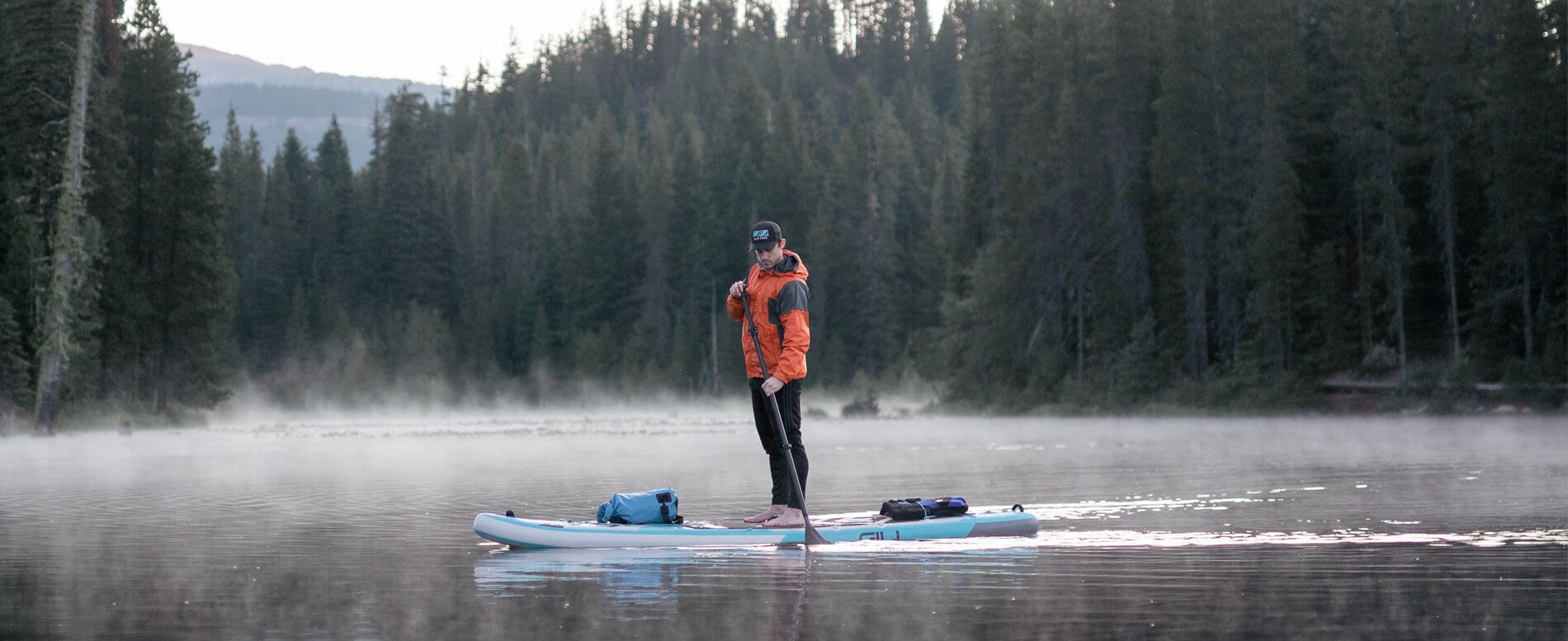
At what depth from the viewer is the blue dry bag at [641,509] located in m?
10.5

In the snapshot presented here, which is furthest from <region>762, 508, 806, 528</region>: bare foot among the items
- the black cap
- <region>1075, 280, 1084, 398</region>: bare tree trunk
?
<region>1075, 280, 1084, 398</region>: bare tree trunk

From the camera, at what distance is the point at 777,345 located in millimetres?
11102

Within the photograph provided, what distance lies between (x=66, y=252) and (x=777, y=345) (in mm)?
28112

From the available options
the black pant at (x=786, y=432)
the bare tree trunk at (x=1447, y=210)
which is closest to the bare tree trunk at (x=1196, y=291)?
the bare tree trunk at (x=1447, y=210)

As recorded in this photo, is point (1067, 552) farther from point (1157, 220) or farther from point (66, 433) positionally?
point (1157, 220)

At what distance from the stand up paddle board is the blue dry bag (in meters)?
0.14

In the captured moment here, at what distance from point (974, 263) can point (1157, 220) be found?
25.8 ft

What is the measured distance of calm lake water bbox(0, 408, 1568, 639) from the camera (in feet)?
22.2

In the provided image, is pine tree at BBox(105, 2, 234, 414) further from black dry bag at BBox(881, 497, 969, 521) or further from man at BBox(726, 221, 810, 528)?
black dry bag at BBox(881, 497, 969, 521)

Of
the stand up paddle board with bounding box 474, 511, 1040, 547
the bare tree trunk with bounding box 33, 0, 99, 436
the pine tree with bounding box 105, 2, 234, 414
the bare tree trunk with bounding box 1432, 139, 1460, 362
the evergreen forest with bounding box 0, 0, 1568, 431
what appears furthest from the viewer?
the pine tree with bounding box 105, 2, 234, 414

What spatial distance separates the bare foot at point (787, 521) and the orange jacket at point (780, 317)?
97 centimetres

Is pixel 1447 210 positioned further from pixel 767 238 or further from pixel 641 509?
pixel 641 509

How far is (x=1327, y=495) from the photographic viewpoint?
1398 centimetres

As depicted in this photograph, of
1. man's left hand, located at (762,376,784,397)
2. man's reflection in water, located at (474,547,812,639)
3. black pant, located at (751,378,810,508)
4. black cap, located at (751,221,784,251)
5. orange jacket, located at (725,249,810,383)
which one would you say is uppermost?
black cap, located at (751,221,784,251)
